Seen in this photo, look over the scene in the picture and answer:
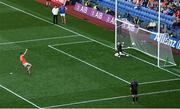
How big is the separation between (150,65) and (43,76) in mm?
7112

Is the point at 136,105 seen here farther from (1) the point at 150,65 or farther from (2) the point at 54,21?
(2) the point at 54,21

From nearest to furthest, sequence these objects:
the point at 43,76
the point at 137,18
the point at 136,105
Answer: the point at 136,105 < the point at 43,76 < the point at 137,18

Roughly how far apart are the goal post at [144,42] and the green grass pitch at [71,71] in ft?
1.65

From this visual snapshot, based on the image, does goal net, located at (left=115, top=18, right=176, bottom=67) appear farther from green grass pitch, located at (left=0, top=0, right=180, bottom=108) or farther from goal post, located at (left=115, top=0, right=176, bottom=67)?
green grass pitch, located at (left=0, top=0, right=180, bottom=108)

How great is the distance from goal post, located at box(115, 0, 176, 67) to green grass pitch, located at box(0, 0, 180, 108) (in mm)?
502

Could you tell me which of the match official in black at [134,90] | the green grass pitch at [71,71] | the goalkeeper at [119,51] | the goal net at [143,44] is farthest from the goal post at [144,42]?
the match official in black at [134,90]

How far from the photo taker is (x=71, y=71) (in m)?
45.0

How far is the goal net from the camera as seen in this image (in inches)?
1843

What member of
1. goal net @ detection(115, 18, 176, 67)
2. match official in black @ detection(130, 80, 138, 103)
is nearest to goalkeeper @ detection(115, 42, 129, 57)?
goal net @ detection(115, 18, 176, 67)

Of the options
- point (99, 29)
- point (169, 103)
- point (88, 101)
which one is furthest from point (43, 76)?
point (99, 29)

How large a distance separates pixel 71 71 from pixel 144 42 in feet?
20.5

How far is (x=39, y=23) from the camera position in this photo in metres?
55.9

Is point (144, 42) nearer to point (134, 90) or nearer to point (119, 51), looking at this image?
point (119, 51)

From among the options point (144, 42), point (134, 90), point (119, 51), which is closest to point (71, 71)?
point (119, 51)
